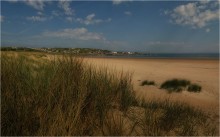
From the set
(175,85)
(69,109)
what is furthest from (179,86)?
(69,109)

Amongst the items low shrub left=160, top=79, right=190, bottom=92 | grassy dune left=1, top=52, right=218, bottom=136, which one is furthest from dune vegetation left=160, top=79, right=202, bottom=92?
grassy dune left=1, top=52, right=218, bottom=136

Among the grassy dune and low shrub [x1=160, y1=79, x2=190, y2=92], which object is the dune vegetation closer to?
low shrub [x1=160, y1=79, x2=190, y2=92]

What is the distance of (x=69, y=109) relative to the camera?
2977 mm

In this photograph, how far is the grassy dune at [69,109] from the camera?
278cm

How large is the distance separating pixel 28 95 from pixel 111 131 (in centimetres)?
115

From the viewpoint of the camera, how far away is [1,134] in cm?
268

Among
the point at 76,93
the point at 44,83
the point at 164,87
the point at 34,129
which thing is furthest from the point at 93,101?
the point at 164,87

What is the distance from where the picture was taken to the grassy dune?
2.78 m

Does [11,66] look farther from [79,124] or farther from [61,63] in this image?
[79,124]

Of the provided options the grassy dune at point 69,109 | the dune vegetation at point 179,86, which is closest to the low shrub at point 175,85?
the dune vegetation at point 179,86

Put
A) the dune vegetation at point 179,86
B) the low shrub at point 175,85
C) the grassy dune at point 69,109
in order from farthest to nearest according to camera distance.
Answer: the low shrub at point 175,85 → the dune vegetation at point 179,86 → the grassy dune at point 69,109

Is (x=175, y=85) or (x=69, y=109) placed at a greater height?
(x=69, y=109)

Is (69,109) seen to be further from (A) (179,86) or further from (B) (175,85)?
(B) (175,85)

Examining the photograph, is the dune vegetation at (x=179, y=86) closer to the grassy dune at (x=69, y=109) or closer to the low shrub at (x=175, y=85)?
the low shrub at (x=175, y=85)
